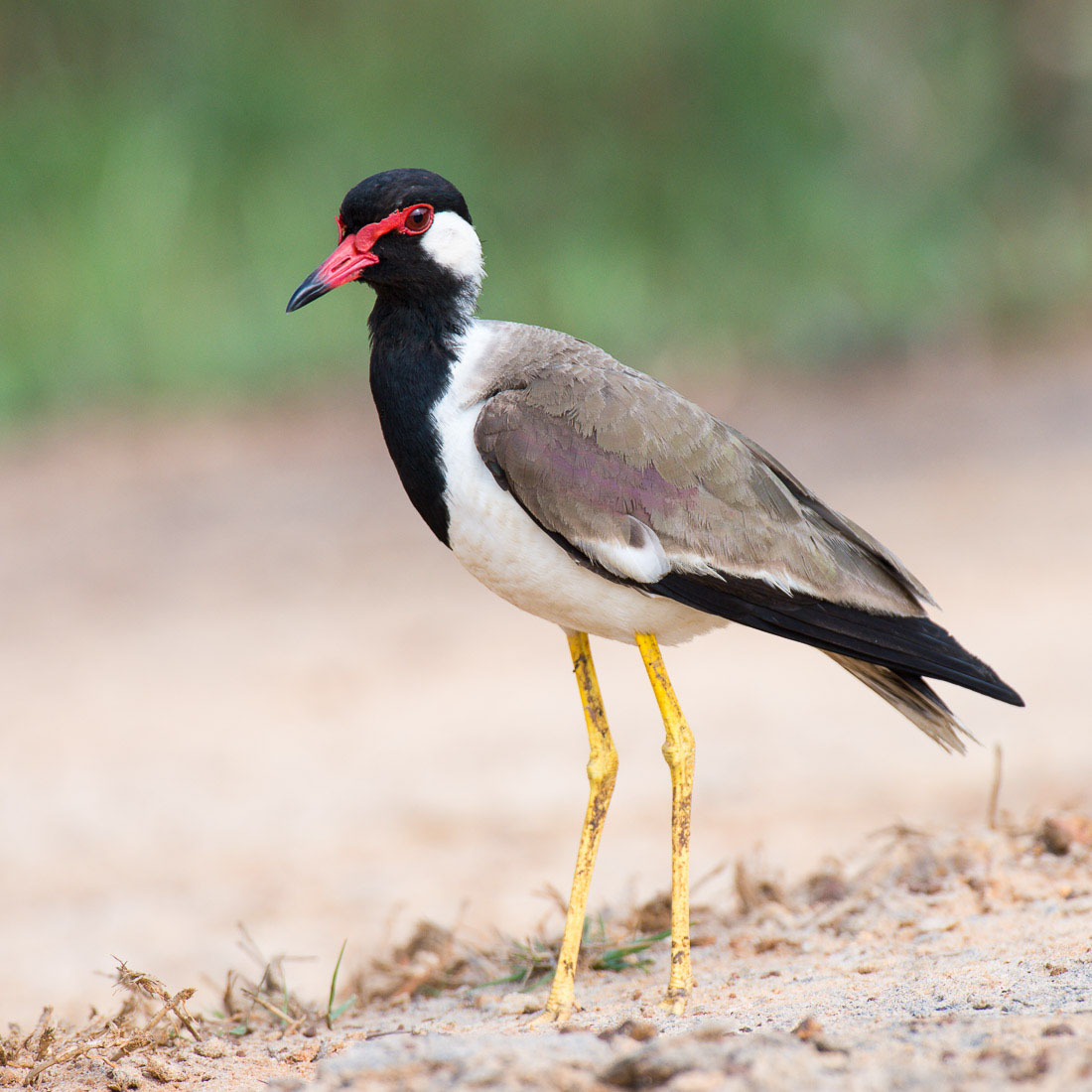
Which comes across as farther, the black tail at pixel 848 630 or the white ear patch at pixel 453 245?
the white ear patch at pixel 453 245

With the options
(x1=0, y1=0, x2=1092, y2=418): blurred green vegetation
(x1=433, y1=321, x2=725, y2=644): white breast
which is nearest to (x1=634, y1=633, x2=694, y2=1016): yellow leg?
(x1=433, y1=321, x2=725, y2=644): white breast

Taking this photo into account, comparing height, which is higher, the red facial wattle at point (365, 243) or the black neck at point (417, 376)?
the red facial wattle at point (365, 243)

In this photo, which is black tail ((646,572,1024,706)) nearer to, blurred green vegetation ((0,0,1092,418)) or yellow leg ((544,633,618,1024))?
yellow leg ((544,633,618,1024))

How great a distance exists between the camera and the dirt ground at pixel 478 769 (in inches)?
122

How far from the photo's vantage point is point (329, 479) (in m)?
9.62

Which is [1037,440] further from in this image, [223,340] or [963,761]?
[223,340]

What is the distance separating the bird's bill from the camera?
3.50m

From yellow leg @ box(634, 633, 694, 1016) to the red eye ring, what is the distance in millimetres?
1120

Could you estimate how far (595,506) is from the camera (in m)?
3.30

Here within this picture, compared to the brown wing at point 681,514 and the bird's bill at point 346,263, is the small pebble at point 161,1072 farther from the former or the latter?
the bird's bill at point 346,263

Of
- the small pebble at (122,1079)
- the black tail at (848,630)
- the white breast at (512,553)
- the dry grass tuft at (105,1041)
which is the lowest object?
the small pebble at (122,1079)

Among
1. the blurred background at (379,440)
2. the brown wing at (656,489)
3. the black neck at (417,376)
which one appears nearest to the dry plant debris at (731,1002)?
the blurred background at (379,440)

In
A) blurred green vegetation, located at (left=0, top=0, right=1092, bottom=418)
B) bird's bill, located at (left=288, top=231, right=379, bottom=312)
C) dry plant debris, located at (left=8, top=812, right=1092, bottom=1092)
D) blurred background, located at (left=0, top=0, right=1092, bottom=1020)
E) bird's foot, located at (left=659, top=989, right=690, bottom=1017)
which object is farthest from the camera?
blurred green vegetation, located at (left=0, top=0, right=1092, bottom=418)

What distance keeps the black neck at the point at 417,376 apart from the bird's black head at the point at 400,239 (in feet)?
0.16
